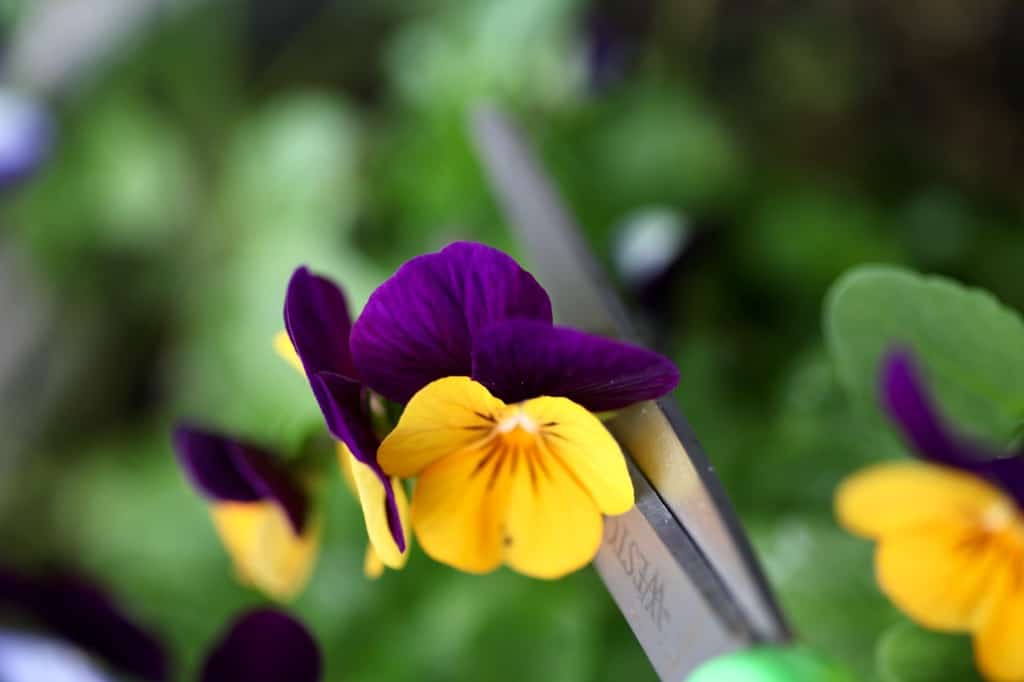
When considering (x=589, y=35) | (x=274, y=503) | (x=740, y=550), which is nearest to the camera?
(x=740, y=550)

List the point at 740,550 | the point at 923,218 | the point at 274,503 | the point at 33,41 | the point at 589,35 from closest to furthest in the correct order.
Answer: the point at 740,550, the point at 274,503, the point at 923,218, the point at 589,35, the point at 33,41

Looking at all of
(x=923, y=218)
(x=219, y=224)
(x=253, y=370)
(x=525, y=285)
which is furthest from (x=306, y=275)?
(x=219, y=224)

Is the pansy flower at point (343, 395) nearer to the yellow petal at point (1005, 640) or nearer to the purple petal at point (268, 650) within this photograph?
the purple petal at point (268, 650)

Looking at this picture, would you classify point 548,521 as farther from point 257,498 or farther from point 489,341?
point 257,498

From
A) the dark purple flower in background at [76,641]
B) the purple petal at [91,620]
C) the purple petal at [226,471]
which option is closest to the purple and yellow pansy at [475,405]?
the purple petal at [226,471]

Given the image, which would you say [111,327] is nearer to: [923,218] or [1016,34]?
[923,218]

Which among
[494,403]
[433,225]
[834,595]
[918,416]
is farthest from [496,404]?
[433,225]

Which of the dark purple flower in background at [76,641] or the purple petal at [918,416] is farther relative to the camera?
the dark purple flower in background at [76,641]
